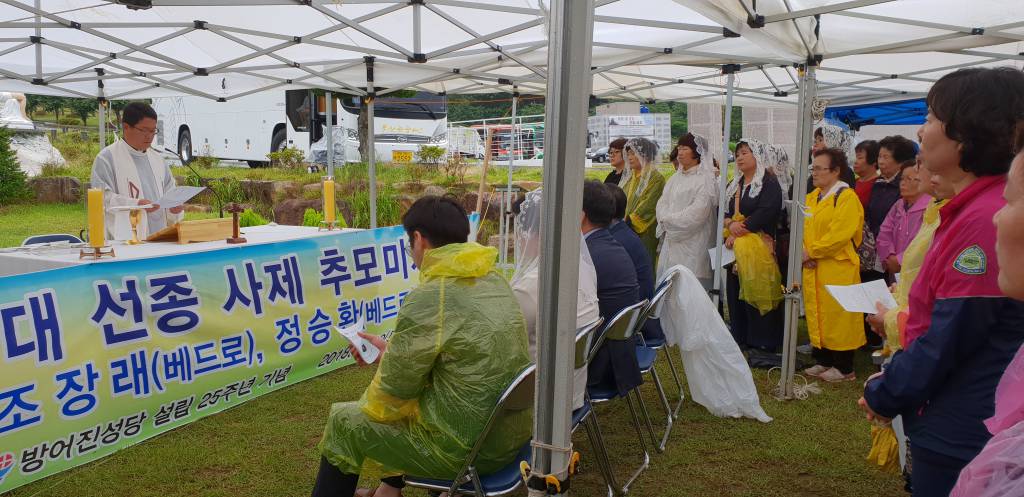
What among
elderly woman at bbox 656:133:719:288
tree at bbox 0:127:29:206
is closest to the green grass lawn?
elderly woman at bbox 656:133:719:288

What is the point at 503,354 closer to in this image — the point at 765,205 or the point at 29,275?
the point at 29,275

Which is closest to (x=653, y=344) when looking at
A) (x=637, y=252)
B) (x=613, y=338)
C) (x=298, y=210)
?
(x=637, y=252)

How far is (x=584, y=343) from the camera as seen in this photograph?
2625 mm

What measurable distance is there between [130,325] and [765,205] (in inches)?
154

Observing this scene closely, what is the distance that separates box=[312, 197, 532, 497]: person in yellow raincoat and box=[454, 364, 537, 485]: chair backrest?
0.04m

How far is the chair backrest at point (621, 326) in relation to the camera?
2.88 m

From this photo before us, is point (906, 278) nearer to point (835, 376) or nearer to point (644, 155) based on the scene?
point (835, 376)

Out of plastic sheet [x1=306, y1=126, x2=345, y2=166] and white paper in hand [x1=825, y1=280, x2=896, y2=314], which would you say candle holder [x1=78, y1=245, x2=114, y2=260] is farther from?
plastic sheet [x1=306, y1=126, x2=345, y2=166]

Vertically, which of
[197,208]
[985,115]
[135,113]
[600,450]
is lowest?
[600,450]

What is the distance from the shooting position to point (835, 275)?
4512 mm

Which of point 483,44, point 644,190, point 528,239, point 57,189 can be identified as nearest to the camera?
point 528,239

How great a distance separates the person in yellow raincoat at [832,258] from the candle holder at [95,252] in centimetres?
384

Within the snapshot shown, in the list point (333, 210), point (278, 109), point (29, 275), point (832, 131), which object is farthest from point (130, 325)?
point (278, 109)

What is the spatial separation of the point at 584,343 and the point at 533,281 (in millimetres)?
289
